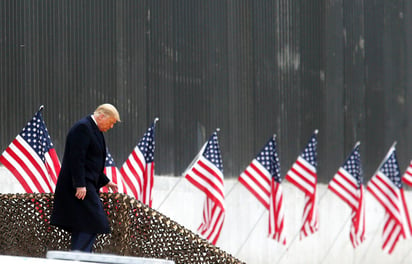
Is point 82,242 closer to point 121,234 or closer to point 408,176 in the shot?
point 121,234

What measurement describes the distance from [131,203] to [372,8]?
13.7 m

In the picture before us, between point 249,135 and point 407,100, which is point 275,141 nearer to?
point 249,135

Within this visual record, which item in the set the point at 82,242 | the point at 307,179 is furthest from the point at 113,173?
the point at 82,242

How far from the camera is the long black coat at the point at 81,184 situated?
9141 millimetres

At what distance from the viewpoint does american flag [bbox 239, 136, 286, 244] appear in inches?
679

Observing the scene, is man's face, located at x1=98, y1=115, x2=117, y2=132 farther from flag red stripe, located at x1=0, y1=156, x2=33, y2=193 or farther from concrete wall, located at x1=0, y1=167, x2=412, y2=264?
concrete wall, located at x1=0, y1=167, x2=412, y2=264

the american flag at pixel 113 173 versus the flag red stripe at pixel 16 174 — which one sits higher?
the american flag at pixel 113 173

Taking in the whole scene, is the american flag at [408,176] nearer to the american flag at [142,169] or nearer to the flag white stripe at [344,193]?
the flag white stripe at [344,193]

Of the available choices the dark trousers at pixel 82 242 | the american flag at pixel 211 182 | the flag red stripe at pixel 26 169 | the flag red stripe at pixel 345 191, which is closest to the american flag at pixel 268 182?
the american flag at pixel 211 182

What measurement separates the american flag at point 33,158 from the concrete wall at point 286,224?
35.8 inches

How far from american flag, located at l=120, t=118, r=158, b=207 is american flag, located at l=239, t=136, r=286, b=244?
225 centimetres

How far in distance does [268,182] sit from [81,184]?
8624mm

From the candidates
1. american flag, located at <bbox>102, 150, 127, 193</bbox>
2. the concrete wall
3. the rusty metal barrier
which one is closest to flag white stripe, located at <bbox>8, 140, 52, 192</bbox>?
the concrete wall

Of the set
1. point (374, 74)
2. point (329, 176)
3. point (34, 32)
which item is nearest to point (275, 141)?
point (329, 176)
